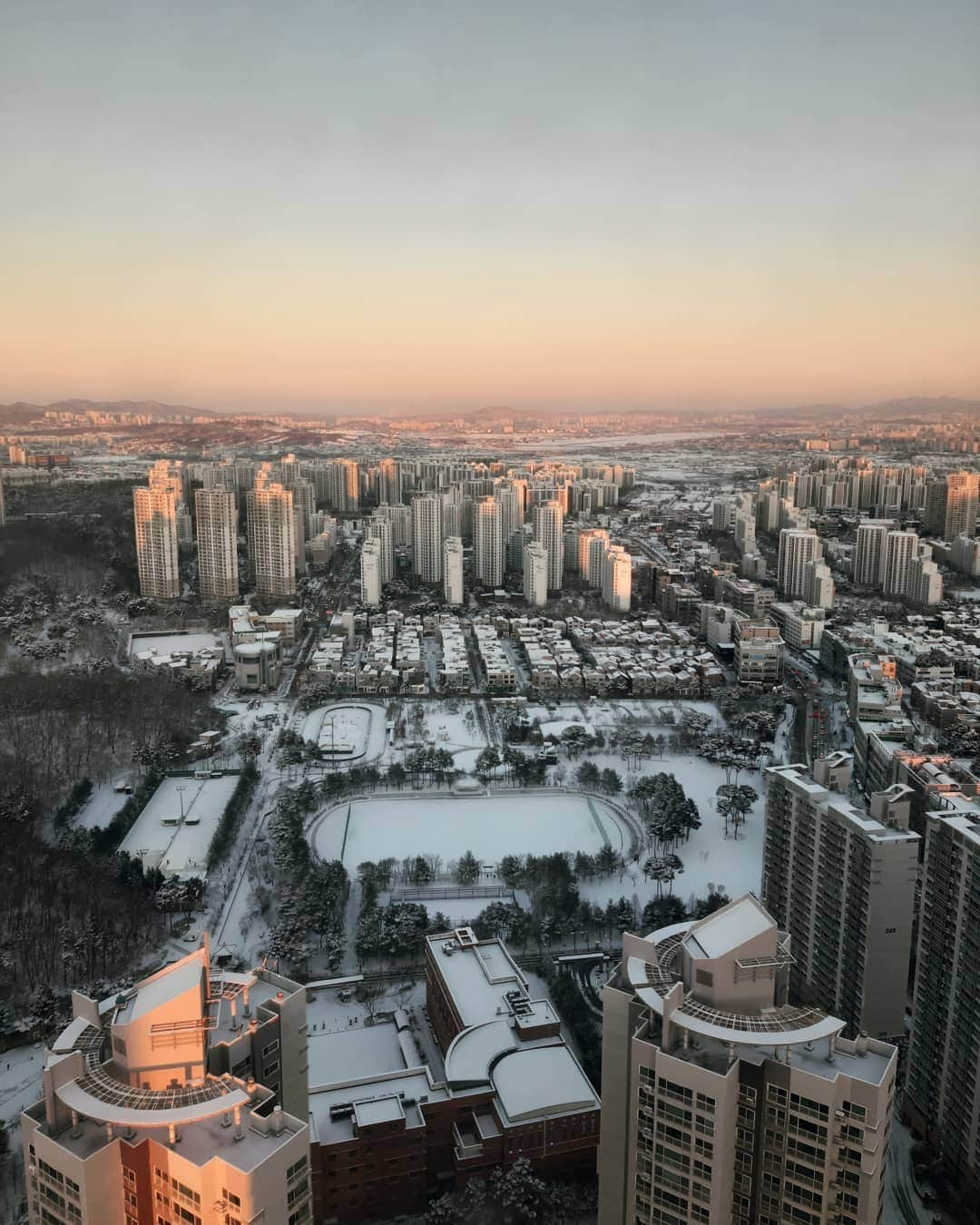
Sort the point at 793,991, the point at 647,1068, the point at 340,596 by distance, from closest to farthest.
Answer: the point at 647,1068 < the point at 793,991 < the point at 340,596

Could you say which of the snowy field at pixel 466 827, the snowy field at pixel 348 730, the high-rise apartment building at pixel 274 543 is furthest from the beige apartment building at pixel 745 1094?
the high-rise apartment building at pixel 274 543

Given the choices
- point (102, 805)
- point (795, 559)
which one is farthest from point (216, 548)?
point (795, 559)

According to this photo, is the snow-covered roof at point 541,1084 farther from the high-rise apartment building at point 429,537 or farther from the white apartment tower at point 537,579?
the high-rise apartment building at point 429,537

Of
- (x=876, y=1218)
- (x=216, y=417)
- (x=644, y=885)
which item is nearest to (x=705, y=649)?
(x=644, y=885)

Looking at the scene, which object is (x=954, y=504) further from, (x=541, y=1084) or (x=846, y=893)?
(x=541, y=1084)

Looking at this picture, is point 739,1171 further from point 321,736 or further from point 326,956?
point 321,736

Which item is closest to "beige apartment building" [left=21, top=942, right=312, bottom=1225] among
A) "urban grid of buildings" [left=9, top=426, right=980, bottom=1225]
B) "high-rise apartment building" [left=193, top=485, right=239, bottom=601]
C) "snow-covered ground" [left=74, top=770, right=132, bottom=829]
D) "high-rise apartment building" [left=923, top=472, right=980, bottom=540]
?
"urban grid of buildings" [left=9, top=426, right=980, bottom=1225]
